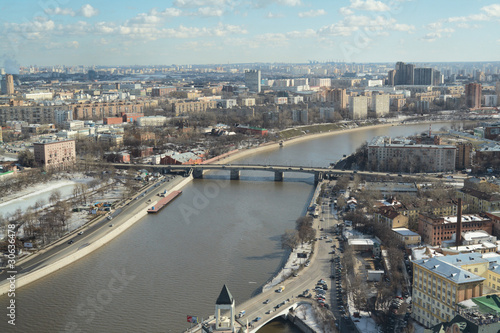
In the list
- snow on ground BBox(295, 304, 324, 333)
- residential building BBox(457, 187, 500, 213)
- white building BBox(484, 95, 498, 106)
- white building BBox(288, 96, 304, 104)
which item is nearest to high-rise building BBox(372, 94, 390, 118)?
white building BBox(288, 96, 304, 104)

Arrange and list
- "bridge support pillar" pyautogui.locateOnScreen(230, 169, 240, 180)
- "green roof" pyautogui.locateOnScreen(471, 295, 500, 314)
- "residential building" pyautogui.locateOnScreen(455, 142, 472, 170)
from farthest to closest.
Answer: "residential building" pyautogui.locateOnScreen(455, 142, 472, 170) → "bridge support pillar" pyautogui.locateOnScreen(230, 169, 240, 180) → "green roof" pyautogui.locateOnScreen(471, 295, 500, 314)

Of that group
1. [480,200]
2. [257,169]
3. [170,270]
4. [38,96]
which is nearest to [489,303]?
[170,270]

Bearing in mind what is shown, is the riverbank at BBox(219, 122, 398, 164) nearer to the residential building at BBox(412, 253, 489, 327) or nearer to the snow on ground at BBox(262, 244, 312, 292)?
the snow on ground at BBox(262, 244, 312, 292)

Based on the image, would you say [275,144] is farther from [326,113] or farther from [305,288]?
[305,288]

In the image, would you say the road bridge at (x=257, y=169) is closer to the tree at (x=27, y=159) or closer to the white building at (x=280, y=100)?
the tree at (x=27, y=159)

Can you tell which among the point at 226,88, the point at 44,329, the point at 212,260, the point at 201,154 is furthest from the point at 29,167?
the point at 226,88

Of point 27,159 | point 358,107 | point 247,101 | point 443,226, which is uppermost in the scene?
point 247,101
